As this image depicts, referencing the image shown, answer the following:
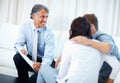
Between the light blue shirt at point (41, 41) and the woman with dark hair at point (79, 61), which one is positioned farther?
the light blue shirt at point (41, 41)

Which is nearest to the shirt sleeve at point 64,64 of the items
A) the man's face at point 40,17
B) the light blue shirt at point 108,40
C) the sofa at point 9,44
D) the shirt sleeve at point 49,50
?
the light blue shirt at point 108,40

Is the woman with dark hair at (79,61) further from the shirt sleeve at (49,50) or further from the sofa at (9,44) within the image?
the sofa at (9,44)

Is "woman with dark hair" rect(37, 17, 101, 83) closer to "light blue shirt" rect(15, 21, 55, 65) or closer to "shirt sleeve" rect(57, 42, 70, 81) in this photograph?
"shirt sleeve" rect(57, 42, 70, 81)

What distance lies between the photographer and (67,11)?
124 inches

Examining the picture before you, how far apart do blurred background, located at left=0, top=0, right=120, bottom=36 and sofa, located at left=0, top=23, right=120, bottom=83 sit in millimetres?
338

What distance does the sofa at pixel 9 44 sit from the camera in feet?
8.55

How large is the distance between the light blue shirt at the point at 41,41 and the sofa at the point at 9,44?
1.03 feet

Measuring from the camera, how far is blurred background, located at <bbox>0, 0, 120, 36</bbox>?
9.66ft

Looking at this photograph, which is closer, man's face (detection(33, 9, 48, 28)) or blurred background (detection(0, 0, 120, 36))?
man's face (detection(33, 9, 48, 28))

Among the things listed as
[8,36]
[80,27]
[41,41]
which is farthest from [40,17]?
[8,36]

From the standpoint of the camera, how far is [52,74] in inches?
65.8

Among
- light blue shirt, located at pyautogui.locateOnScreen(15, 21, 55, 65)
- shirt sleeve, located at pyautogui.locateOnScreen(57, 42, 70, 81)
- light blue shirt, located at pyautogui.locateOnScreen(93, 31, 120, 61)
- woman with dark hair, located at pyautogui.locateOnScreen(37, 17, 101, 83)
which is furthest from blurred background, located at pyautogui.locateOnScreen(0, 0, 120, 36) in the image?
shirt sleeve, located at pyautogui.locateOnScreen(57, 42, 70, 81)

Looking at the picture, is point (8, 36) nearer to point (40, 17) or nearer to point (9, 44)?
point (9, 44)

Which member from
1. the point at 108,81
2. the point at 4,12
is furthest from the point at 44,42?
the point at 4,12
